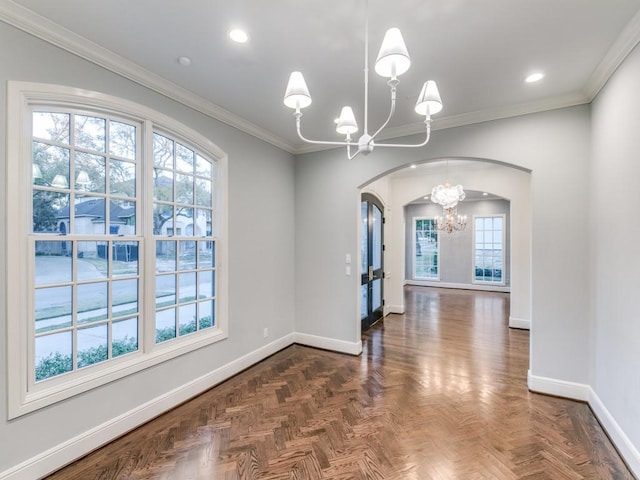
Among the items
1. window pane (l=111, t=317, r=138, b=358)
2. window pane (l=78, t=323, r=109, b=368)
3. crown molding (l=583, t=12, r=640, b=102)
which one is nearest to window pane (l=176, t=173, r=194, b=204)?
window pane (l=111, t=317, r=138, b=358)

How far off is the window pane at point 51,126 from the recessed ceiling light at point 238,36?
138 centimetres

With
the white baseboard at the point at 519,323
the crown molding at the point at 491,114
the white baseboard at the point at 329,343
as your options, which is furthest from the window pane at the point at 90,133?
the white baseboard at the point at 519,323

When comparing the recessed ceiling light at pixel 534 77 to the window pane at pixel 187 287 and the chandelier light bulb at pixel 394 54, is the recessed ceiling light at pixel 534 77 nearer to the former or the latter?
the chandelier light bulb at pixel 394 54

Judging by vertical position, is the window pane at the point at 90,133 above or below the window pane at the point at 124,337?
above

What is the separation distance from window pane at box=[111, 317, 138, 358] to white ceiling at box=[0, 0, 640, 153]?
2136mm

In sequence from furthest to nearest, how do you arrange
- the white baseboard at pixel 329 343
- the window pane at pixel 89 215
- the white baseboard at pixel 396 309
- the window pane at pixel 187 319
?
the white baseboard at pixel 396 309 → the white baseboard at pixel 329 343 → the window pane at pixel 187 319 → the window pane at pixel 89 215

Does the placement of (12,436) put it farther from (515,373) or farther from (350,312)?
(515,373)

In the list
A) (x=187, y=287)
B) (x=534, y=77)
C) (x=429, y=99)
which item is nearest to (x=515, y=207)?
(x=534, y=77)

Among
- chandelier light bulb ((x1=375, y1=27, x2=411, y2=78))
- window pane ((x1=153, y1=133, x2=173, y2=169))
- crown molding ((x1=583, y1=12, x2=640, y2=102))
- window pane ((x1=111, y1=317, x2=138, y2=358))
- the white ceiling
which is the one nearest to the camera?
chandelier light bulb ((x1=375, y1=27, x2=411, y2=78))

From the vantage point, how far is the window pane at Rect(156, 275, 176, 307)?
2811 millimetres

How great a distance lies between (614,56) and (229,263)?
13.0ft

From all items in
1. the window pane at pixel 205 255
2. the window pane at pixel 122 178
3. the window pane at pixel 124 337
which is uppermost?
the window pane at pixel 122 178

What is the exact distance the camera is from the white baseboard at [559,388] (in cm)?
293

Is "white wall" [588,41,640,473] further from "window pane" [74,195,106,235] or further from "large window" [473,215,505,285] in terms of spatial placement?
"large window" [473,215,505,285]
